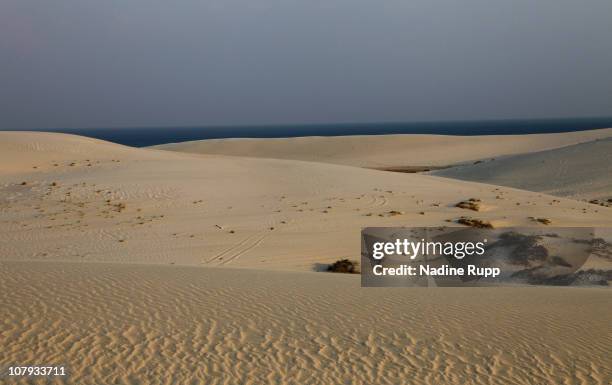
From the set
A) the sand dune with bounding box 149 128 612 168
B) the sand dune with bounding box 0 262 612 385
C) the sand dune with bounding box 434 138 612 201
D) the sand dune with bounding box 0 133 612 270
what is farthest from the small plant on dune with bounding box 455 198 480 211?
the sand dune with bounding box 149 128 612 168

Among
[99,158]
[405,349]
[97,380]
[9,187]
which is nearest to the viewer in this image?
[97,380]

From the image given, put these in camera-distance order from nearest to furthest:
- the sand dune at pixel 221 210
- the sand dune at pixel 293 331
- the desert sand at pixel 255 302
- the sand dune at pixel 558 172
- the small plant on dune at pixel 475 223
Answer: the sand dune at pixel 293 331 < the desert sand at pixel 255 302 < the sand dune at pixel 221 210 < the small plant on dune at pixel 475 223 < the sand dune at pixel 558 172

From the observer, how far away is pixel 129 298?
829 centimetres

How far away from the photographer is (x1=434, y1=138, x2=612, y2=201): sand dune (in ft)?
86.9

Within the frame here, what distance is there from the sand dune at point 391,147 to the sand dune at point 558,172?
1248 centimetres

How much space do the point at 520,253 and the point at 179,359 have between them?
8712 mm

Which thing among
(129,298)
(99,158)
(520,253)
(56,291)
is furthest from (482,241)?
(99,158)

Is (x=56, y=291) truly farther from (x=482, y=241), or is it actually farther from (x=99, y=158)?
(x=99, y=158)

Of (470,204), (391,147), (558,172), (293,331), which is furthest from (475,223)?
(391,147)

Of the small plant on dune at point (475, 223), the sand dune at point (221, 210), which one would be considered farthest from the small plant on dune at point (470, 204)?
the small plant on dune at point (475, 223)

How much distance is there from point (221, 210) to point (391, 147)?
1706 inches

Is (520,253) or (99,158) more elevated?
(99,158)

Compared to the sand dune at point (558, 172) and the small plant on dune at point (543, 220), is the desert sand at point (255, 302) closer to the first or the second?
the small plant on dune at point (543, 220)

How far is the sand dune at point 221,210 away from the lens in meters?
13.6
